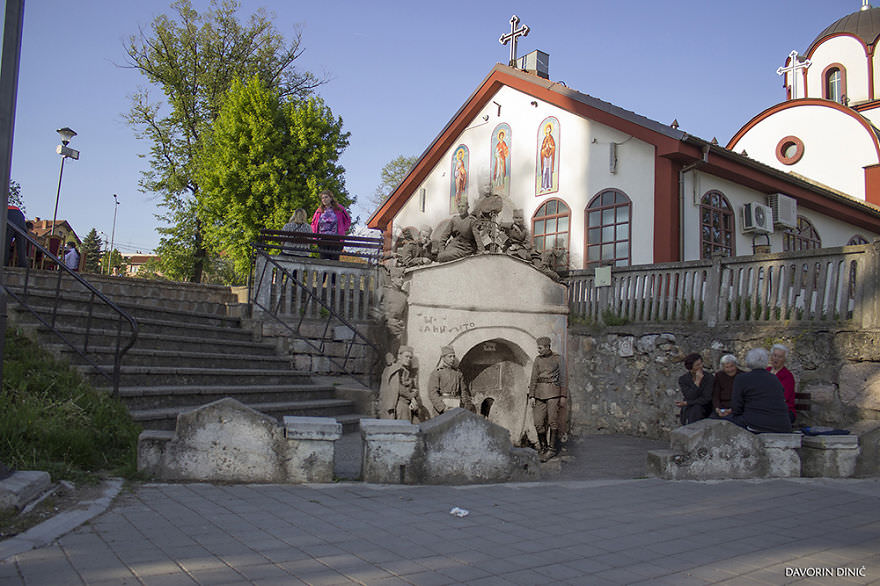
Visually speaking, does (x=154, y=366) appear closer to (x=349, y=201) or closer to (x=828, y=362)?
(x=828, y=362)

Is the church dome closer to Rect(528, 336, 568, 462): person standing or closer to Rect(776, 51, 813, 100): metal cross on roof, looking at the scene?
Rect(776, 51, 813, 100): metal cross on roof

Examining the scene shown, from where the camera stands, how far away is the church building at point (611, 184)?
47.4 feet

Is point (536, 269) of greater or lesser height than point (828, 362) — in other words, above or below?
above

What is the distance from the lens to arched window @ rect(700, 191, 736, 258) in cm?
1494

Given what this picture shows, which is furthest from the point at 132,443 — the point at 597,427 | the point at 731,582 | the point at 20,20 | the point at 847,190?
the point at 847,190

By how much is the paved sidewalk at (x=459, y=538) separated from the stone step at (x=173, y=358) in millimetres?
3032

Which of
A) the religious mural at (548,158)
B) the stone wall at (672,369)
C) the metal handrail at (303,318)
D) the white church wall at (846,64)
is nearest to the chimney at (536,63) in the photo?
the religious mural at (548,158)

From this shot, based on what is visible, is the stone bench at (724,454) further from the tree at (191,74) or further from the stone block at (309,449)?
the tree at (191,74)

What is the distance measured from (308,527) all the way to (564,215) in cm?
1344

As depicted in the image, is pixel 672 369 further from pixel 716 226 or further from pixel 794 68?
pixel 794 68

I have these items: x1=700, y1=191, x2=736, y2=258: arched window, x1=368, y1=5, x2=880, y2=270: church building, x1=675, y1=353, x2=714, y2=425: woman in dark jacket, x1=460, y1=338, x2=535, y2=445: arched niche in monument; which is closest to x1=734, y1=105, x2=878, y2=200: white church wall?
x1=368, y1=5, x2=880, y2=270: church building

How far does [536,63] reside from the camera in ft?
62.3

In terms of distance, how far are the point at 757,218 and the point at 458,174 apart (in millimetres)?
8460

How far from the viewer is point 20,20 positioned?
184 inches
